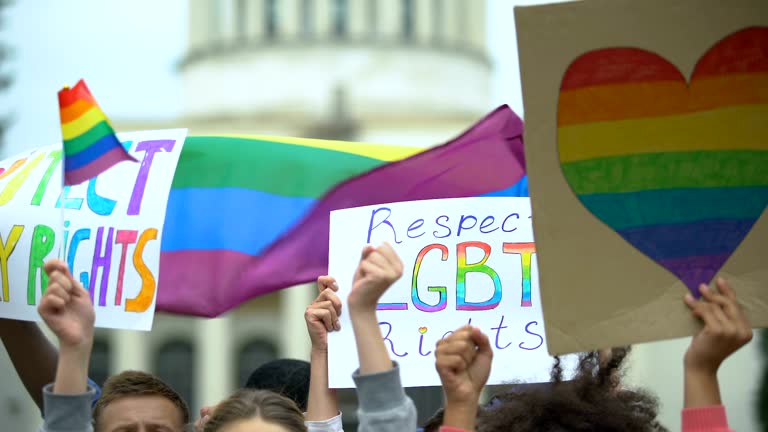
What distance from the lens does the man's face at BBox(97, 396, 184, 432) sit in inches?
144

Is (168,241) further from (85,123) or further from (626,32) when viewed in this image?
(626,32)

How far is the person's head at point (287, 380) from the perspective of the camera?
439 centimetres

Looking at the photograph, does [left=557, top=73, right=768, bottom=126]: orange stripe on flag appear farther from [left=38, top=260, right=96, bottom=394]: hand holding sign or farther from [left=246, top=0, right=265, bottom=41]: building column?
[left=246, top=0, right=265, bottom=41]: building column

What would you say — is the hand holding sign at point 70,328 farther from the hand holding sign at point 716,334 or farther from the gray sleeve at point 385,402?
the hand holding sign at point 716,334

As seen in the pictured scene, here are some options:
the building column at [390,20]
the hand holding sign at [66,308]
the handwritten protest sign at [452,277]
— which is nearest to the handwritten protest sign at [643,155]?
the hand holding sign at [66,308]

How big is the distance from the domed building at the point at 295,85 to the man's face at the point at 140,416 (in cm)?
4713

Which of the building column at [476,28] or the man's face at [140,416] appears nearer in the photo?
the man's face at [140,416]

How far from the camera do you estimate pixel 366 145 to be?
5617 mm

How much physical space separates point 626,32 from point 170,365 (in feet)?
166

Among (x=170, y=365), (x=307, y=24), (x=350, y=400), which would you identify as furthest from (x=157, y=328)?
(x=350, y=400)

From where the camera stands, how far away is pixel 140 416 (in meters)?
3.69

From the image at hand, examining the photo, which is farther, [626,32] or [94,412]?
[94,412]

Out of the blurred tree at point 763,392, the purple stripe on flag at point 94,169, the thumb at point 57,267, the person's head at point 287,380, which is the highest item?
the blurred tree at point 763,392

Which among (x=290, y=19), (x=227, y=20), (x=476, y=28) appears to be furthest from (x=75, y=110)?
(x=476, y=28)
